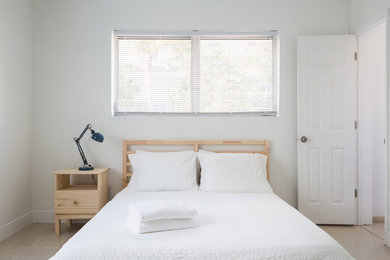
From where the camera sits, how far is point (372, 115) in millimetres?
3818

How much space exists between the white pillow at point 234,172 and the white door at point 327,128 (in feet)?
2.00

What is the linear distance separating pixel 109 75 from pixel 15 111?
1.06m

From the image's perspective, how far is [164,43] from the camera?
3.79 m

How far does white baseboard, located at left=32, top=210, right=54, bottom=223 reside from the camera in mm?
3703

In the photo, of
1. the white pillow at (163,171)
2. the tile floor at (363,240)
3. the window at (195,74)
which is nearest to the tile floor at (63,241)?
the tile floor at (363,240)

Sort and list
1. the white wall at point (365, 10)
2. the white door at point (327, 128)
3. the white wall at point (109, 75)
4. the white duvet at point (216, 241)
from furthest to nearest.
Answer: the white wall at point (109, 75) → the white door at point (327, 128) → the white wall at point (365, 10) → the white duvet at point (216, 241)

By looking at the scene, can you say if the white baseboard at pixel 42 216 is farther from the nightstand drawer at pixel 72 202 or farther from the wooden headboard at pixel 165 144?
the wooden headboard at pixel 165 144

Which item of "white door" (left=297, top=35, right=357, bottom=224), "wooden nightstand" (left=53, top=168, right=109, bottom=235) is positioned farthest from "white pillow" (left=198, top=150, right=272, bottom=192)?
"wooden nightstand" (left=53, top=168, right=109, bottom=235)

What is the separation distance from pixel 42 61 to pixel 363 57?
366 centimetres

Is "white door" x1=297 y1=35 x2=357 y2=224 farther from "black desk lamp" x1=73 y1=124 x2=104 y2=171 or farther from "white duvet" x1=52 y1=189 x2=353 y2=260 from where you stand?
"black desk lamp" x1=73 y1=124 x2=104 y2=171

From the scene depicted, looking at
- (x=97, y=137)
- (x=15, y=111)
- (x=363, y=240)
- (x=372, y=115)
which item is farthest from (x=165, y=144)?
(x=372, y=115)

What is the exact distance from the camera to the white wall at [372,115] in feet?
11.8

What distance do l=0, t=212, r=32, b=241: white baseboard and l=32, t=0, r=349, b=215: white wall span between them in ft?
0.61

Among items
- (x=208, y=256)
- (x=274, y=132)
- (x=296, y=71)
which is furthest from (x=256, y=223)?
(x=296, y=71)
